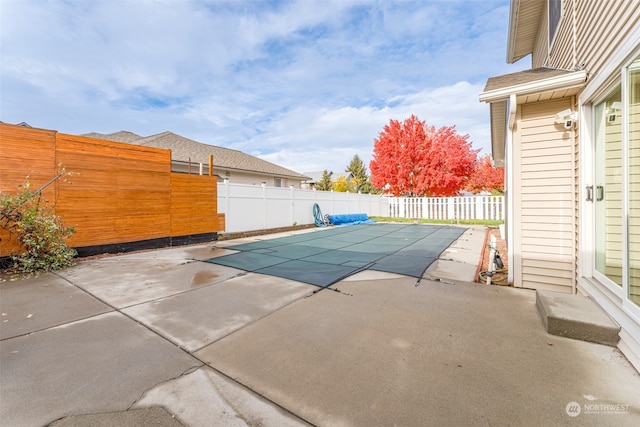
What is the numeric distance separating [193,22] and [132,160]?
14.6 feet

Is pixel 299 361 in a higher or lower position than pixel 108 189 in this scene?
lower

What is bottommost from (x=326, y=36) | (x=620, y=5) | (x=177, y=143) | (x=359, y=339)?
(x=359, y=339)

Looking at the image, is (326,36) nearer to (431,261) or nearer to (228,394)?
(431,261)

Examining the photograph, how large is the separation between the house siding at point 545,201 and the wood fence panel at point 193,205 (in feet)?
25.6

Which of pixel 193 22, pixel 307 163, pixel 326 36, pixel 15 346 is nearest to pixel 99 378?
pixel 15 346

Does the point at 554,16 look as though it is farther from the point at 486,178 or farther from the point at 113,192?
the point at 486,178

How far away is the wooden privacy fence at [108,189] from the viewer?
5.03m

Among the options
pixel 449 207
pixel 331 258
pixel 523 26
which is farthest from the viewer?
pixel 449 207

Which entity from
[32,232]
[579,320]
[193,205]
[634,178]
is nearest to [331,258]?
[579,320]

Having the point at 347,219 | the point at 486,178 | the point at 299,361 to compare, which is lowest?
the point at 299,361

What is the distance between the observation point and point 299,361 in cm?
205

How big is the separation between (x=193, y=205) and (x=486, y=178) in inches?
828

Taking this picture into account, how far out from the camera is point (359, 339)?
93.7 inches

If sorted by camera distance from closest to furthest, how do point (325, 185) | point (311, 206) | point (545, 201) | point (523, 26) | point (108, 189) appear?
point (545, 201) → point (523, 26) → point (108, 189) → point (311, 206) → point (325, 185)
